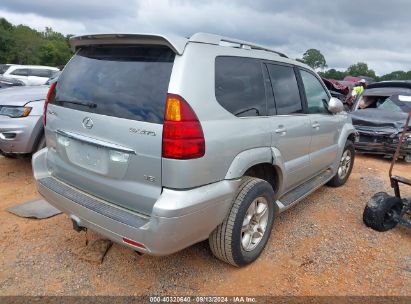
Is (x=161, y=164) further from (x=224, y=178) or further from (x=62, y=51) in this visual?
(x=62, y=51)

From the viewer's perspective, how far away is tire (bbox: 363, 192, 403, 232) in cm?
393

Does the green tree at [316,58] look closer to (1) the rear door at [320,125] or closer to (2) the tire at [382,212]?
(1) the rear door at [320,125]

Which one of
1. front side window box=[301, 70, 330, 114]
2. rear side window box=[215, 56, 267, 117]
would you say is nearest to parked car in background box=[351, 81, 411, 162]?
front side window box=[301, 70, 330, 114]

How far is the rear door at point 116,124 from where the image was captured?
8.04ft

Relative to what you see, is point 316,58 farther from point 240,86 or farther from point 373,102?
point 240,86

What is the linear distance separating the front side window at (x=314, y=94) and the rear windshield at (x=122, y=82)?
2165 mm

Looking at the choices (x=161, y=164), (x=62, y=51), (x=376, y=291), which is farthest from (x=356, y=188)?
(x=62, y=51)

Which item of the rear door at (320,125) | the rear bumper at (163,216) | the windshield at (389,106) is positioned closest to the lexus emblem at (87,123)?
the rear bumper at (163,216)

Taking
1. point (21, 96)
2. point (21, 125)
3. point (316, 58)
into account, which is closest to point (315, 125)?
point (21, 125)

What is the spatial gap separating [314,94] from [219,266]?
2.38 metres

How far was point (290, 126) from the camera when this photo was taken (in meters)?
3.54

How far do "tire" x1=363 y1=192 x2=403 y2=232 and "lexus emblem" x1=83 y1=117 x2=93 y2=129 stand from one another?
309 centimetres

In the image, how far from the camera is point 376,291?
2959mm

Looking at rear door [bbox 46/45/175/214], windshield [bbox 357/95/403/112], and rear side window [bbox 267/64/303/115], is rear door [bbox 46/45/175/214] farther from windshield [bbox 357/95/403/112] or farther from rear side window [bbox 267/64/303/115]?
windshield [bbox 357/95/403/112]
